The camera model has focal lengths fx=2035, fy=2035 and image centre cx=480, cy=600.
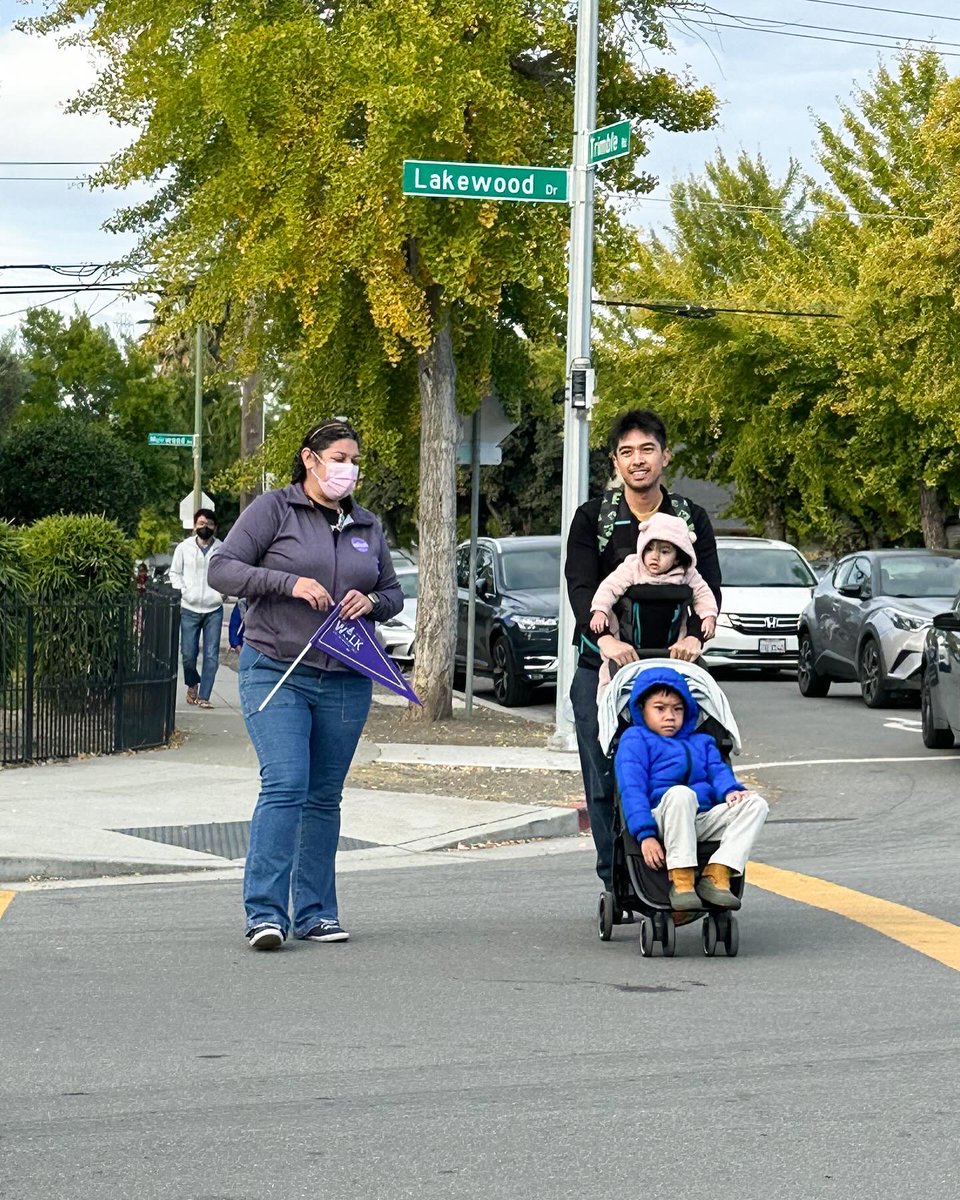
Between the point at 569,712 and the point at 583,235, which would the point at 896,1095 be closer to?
the point at 569,712

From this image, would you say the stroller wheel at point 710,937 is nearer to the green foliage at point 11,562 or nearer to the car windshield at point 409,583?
the green foliage at point 11,562

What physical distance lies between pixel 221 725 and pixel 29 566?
248 cm

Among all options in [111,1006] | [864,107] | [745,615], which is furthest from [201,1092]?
[864,107]

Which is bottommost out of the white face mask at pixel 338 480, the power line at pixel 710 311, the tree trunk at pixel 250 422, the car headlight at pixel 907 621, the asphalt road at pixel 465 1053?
the asphalt road at pixel 465 1053

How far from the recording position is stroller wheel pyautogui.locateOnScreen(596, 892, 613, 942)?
7.82 meters

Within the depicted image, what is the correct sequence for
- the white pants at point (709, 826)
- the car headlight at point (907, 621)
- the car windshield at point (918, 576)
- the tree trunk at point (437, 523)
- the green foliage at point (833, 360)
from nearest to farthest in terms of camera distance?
the white pants at point (709, 826) → the tree trunk at point (437, 523) → the car headlight at point (907, 621) → the car windshield at point (918, 576) → the green foliage at point (833, 360)

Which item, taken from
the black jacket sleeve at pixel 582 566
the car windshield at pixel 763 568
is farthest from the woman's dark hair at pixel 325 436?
the car windshield at pixel 763 568

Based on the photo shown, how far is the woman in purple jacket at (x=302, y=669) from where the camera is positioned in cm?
762

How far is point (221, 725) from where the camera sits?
16625 mm

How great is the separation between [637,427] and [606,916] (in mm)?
1885

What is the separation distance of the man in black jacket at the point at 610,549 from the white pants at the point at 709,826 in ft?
1.48

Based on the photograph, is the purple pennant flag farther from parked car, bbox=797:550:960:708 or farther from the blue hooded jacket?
parked car, bbox=797:550:960:708

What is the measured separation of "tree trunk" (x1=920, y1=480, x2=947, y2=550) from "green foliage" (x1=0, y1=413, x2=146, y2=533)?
14876 millimetres

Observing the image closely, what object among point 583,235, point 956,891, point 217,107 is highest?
point 217,107
